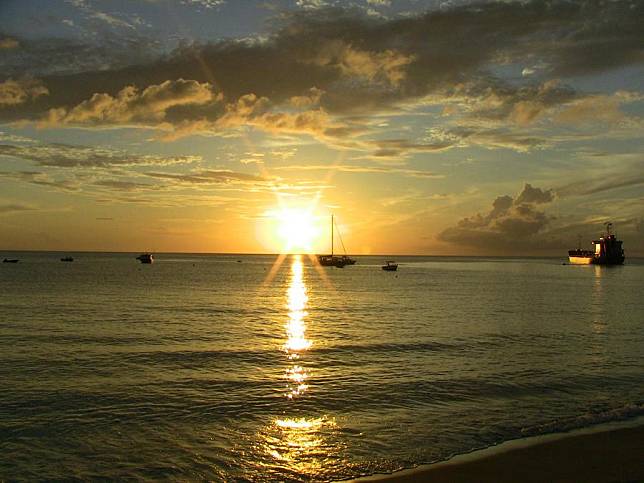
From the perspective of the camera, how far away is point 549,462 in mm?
14320

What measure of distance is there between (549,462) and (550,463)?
0.23 ft

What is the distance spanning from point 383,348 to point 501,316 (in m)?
24.2

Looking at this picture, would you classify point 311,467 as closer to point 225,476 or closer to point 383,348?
point 225,476

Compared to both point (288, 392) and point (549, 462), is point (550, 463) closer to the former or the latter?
point (549, 462)

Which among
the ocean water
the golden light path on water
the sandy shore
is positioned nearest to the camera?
the sandy shore

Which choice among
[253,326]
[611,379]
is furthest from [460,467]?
[253,326]

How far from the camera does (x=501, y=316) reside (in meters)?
53.3

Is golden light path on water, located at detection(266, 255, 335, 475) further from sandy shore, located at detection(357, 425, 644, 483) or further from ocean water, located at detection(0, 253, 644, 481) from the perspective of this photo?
sandy shore, located at detection(357, 425, 644, 483)

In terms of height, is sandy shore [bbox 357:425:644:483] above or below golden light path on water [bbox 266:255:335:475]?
above

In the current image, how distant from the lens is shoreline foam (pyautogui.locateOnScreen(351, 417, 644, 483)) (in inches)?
525

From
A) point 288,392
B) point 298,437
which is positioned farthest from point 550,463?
point 288,392

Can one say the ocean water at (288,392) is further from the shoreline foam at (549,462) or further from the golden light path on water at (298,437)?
the shoreline foam at (549,462)

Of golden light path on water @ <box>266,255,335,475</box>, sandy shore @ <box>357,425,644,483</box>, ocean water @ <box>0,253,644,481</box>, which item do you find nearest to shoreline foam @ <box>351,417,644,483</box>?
sandy shore @ <box>357,425,644,483</box>

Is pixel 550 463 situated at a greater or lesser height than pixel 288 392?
greater
